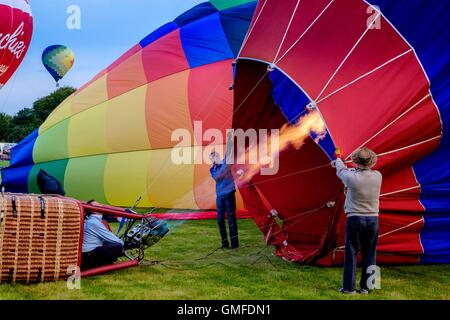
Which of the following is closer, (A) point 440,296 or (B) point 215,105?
(A) point 440,296

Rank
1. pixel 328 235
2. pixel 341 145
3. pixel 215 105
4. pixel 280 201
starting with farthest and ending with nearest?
pixel 215 105 < pixel 280 201 < pixel 328 235 < pixel 341 145

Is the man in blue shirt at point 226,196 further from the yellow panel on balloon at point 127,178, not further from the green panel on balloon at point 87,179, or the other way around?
the green panel on balloon at point 87,179

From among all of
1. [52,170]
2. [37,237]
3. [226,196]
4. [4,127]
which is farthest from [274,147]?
[4,127]

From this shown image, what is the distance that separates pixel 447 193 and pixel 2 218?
11.9 feet

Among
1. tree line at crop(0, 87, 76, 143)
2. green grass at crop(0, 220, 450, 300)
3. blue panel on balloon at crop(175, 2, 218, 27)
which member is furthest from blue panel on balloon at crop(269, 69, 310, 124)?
tree line at crop(0, 87, 76, 143)

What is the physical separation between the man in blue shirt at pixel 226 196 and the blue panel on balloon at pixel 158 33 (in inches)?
177

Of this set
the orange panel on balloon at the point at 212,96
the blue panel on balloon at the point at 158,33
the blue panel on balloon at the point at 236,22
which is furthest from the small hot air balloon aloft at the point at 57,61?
the orange panel on balloon at the point at 212,96

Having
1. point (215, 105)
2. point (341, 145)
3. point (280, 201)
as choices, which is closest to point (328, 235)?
point (341, 145)

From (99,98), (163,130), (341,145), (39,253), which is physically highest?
(99,98)

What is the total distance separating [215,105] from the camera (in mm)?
9141

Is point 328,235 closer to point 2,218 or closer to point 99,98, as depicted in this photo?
point 2,218

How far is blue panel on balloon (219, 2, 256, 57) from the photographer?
9531 mm

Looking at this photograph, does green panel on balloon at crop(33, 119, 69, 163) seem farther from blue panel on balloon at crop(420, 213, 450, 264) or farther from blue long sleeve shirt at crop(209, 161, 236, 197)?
blue panel on balloon at crop(420, 213, 450, 264)

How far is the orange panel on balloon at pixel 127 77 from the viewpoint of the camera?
32.9ft
